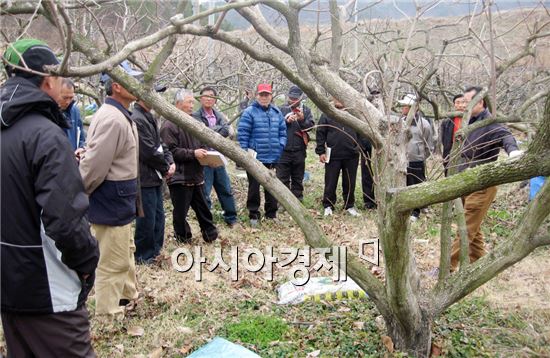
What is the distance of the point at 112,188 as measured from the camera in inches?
153

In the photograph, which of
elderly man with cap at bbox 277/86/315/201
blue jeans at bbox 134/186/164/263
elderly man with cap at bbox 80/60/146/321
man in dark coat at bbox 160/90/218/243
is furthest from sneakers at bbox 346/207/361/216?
elderly man with cap at bbox 80/60/146/321

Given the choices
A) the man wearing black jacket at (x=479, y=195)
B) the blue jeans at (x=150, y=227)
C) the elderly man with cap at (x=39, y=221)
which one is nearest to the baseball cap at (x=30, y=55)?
the elderly man with cap at (x=39, y=221)

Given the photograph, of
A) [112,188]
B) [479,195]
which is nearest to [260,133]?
[479,195]

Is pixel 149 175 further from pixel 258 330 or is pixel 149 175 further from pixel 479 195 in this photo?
pixel 479 195

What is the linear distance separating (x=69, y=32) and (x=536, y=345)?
3.76 m

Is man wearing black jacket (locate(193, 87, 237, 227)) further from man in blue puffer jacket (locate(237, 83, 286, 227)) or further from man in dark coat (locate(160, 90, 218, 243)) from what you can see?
man in dark coat (locate(160, 90, 218, 243))

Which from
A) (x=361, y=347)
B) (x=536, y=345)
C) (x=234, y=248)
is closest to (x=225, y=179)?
(x=234, y=248)

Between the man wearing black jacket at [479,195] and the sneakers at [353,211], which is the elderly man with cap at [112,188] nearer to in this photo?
the man wearing black jacket at [479,195]

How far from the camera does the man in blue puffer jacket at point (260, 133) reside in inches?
287

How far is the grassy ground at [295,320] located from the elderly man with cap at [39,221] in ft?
4.04

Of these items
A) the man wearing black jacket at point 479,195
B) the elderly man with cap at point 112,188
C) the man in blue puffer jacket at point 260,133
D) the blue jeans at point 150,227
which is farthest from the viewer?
the man in blue puffer jacket at point 260,133

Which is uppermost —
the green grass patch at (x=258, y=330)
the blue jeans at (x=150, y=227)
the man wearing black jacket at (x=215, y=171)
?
the man wearing black jacket at (x=215, y=171)

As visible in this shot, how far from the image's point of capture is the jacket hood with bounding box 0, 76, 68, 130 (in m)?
2.36

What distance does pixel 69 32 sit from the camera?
1985 millimetres
